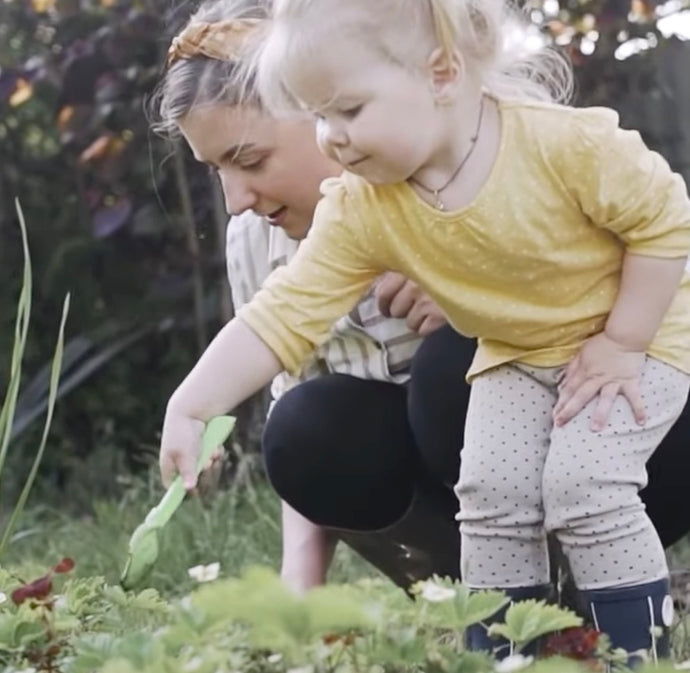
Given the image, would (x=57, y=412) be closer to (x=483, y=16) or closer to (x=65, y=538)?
(x=65, y=538)

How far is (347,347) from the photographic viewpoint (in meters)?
2.19

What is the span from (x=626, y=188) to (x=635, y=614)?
43 cm

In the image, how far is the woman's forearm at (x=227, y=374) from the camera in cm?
165

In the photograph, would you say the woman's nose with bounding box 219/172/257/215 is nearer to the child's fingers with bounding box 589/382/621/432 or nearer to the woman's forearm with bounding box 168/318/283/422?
the woman's forearm with bounding box 168/318/283/422

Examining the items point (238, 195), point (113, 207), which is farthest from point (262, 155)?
point (113, 207)

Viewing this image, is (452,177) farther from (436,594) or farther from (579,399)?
(436,594)

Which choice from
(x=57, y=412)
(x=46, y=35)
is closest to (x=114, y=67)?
(x=46, y=35)

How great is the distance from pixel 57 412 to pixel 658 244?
3.02 metres

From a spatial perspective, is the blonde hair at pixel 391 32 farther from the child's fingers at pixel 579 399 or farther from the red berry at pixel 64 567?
the red berry at pixel 64 567

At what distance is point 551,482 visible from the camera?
1.70m

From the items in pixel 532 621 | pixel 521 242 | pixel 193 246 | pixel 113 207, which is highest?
pixel 521 242

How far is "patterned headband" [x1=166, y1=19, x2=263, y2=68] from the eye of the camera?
2.06 meters

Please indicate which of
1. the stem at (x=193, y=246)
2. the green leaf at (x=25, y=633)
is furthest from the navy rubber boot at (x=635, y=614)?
the stem at (x=193, y=246)

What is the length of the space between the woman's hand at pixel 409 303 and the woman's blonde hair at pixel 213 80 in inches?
10.7
